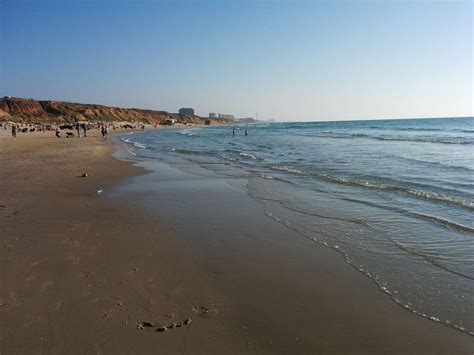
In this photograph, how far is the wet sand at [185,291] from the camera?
3.58m

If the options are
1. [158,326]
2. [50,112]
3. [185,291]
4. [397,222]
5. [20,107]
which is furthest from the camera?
[50,112]

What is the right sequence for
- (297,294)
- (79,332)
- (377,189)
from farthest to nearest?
(377,189) < (297,294) < (79,332)

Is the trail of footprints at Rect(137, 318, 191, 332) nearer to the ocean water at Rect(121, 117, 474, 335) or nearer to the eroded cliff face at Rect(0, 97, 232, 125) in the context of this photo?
the ocean water at Rect(121, 117, 474, 335)

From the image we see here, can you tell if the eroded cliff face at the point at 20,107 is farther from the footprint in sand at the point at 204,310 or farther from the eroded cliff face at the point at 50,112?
the footprint in sand at the point at 204,310

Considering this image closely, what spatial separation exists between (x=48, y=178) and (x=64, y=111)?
11628cm

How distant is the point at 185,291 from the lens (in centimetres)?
468

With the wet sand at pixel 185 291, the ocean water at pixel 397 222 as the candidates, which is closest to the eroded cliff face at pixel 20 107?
the ocean water at pixel 397 222

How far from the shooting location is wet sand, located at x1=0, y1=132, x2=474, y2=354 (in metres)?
3.58

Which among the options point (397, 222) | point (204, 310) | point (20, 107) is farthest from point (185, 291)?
point (20, 107)

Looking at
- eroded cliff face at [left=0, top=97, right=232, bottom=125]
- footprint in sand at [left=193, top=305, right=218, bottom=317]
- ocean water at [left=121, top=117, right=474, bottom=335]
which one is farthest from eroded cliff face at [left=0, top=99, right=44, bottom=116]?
footprint in sand at [left=193, top=305, right=218, bottom=317]

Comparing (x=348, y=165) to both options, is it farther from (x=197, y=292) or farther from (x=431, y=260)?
(x=197, y=292)

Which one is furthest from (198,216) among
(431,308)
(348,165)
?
(348,165)

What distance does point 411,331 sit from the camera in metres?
3.81

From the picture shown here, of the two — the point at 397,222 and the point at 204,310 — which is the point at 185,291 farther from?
the point at 397,222
